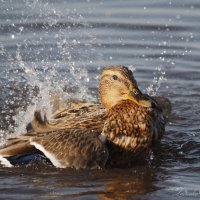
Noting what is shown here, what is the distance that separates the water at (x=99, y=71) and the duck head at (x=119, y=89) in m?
0.67

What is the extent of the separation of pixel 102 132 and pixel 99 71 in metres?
3.21

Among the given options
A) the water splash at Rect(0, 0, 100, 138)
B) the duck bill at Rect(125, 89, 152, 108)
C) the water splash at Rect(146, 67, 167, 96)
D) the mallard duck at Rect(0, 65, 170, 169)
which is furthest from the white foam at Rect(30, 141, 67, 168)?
the water splash at Rect(146, 67, 167, 96)

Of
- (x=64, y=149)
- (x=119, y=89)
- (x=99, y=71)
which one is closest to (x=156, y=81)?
(x=99, y=71)

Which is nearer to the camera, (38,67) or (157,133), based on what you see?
(157,133)

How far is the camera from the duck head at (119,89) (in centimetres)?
852

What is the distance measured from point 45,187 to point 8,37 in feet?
16.3

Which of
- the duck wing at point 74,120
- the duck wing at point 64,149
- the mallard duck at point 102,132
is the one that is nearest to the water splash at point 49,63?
the duck wing at point 74,120

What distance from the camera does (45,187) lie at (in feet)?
25.9

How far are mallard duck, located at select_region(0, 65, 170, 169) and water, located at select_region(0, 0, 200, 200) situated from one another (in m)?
0.14

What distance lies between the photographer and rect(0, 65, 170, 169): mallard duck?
27.2 ft

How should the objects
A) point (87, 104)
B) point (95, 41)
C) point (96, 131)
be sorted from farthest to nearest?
point (95, 41) → point (87, 104) → point (96, 131)

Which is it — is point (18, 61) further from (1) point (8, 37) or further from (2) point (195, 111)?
(2) point (195, 111)

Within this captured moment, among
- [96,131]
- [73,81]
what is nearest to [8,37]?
[73,81]

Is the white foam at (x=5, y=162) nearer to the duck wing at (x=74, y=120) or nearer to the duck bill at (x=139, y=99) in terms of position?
the duck wing at (x=74, y=120)
